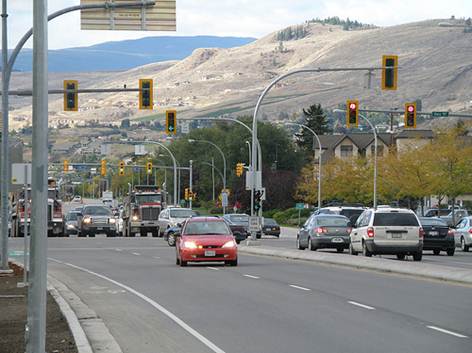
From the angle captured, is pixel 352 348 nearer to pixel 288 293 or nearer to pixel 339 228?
pixel 288 293

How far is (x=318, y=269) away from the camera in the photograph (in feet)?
113

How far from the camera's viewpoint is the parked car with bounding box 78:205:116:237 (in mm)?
75625

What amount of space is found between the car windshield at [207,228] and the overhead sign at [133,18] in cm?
1030

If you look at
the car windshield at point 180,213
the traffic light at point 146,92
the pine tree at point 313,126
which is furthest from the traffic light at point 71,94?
the pine tree at point 313,126

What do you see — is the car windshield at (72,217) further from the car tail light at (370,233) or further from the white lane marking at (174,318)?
the white lane marking at (174,318)

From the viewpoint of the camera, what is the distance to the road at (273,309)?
51.9 ft

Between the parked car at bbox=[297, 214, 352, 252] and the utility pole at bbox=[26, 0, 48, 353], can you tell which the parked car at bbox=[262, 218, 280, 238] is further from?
the utility pole at bbox=[26, 0, 48, 353]

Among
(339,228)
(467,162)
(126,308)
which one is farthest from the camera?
(467,162)

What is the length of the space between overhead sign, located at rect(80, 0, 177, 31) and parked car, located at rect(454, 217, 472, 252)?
89.1 ft

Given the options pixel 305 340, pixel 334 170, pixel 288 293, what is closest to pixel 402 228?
pixel 288 293

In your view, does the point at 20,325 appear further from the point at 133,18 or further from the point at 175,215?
the point at 175,215

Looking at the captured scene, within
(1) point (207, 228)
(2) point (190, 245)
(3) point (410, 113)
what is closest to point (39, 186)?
(2) point (190, 245)

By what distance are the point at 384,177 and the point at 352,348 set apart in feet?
256

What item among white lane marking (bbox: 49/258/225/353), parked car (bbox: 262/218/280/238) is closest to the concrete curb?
white lane marking (bbox: 49/258/225/353)
